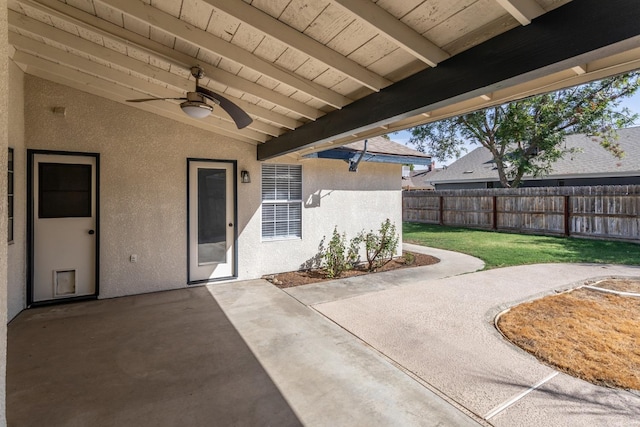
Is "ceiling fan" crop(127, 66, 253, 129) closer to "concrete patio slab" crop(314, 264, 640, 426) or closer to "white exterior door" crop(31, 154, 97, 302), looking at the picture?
"white exterior door" crop(31, 154, 97, 302)

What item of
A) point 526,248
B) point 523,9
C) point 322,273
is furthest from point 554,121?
point 523,9

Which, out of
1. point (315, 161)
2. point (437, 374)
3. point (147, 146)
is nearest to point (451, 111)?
point (437, 374)

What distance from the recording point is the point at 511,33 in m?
2.13

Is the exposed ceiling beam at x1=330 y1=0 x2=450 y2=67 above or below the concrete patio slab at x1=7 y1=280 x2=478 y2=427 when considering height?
above

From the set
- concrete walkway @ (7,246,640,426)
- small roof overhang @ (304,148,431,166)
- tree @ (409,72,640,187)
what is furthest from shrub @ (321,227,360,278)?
tree @ (409,72,640,187)

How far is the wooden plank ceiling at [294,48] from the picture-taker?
2201mm

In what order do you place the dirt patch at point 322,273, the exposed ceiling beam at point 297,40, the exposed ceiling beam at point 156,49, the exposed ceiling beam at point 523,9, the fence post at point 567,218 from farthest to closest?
the fence post at point 567,218
the dirt patch at point 322,273
the exposed ceiling beam at point 156,49
the exposed ceiling beam at point 297,40
the exposed ceiling beam at point 523,9

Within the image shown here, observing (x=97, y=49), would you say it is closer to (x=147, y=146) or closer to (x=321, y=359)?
(x=147, y=146)

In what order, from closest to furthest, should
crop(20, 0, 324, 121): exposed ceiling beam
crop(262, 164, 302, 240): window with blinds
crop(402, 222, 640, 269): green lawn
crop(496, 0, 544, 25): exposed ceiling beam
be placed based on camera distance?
crop(496, 0, 544, 25): exposed ceiling beam, crop(20, 0, 324, 121): exposed ceiling beam, crop(262, 164, 302, 240): window with blinds, crop(402, 222, 640, 269): green lawn

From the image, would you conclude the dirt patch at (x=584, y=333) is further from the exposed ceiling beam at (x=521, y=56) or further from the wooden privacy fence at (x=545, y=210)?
the wooden privacy fence at (x=545, y=210)

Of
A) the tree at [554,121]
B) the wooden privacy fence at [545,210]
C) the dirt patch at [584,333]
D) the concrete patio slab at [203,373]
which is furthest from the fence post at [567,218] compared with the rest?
the concrete patio slab at [203,373]

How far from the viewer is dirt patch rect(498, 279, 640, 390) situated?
3037 mm

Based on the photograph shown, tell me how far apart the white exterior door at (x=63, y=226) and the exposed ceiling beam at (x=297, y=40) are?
423 cm

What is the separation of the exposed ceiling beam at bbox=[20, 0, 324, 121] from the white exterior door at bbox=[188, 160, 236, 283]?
256 centimetres
